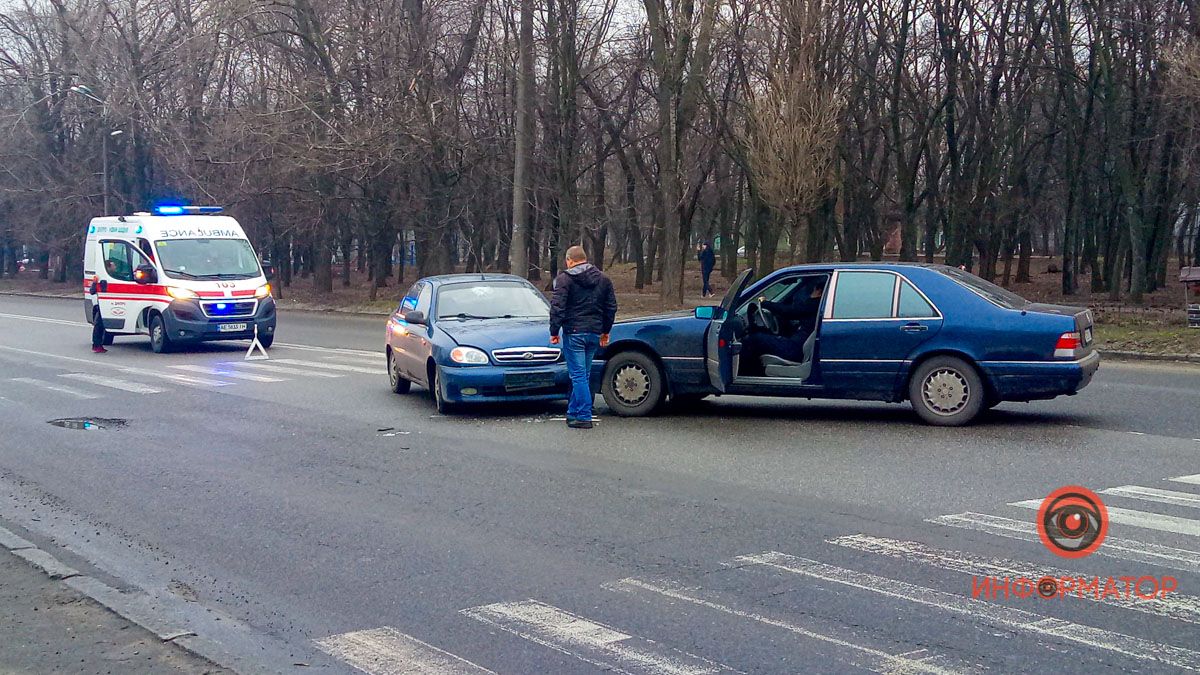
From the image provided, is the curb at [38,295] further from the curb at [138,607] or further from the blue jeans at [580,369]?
the curb at [138,607]

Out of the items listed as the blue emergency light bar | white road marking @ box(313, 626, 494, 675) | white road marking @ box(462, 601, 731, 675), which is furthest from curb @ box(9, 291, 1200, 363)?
white road marking @ box(313, 626, 494, 675)

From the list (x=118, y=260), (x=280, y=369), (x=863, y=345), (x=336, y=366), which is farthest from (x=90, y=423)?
(x=118, y=260)

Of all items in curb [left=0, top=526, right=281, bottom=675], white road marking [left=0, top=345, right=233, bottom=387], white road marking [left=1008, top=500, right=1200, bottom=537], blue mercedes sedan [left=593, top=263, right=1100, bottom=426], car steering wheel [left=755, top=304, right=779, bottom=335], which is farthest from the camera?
white road marking [left=0, top=345, right=233, bottom=387]

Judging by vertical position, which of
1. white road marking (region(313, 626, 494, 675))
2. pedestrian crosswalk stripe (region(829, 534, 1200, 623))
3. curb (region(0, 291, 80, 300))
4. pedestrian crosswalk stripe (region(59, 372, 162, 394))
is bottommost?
white road marking (region(313, 626, 494, 675))

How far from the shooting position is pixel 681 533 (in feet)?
24.4

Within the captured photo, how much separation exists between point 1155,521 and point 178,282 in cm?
1830

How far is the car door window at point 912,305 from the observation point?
37.6 ft

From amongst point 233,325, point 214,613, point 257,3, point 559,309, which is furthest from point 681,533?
point 257,3

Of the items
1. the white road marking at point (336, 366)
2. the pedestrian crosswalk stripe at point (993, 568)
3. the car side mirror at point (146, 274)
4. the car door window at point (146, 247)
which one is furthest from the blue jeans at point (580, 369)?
the car door window at point (146, 247)

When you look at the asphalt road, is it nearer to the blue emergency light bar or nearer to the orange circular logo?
the orange circular logo

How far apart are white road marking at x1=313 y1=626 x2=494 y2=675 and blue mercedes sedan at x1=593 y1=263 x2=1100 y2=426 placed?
6719mm

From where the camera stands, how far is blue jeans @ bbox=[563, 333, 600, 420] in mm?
11922

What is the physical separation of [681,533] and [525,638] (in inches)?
85.0

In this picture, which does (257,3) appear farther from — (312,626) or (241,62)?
(312,626)
